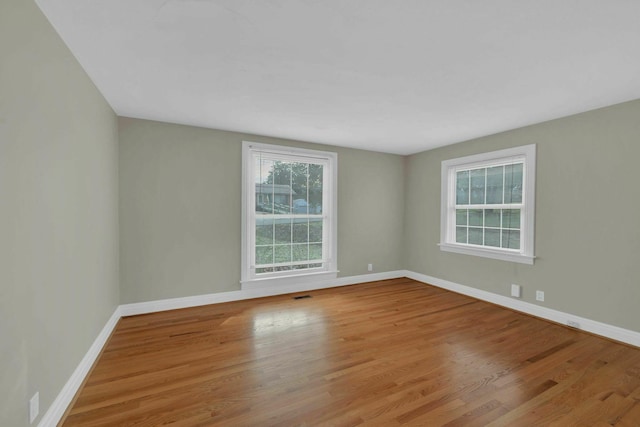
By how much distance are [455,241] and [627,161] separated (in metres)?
2.24

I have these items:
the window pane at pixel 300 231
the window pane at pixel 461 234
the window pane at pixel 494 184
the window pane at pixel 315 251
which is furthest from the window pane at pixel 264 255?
the window pane at pixel 494 184

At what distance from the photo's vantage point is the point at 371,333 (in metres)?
2.99

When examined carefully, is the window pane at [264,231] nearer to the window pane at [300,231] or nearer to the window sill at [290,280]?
the window pane at [300,231]

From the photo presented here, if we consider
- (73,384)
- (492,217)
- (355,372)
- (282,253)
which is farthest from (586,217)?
(73,384)

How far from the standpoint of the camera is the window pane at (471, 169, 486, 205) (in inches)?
166

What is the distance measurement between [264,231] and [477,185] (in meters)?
3.27

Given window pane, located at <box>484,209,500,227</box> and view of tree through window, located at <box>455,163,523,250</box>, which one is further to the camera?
window pane, located at <box>484,209,500,227</box>

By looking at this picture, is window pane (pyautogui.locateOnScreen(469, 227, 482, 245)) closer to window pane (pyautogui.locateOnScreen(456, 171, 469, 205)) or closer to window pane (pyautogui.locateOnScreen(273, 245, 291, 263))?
window pane (pyautogui.locateOnScreen(456, 171, 469, 205))

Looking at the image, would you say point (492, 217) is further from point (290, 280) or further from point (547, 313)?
point (290, 280)

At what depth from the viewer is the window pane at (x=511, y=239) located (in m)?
3.76

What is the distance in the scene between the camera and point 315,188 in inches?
184

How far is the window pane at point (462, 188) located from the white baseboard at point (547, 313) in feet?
4.35

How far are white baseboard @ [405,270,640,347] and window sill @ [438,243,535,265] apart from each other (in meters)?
0.51

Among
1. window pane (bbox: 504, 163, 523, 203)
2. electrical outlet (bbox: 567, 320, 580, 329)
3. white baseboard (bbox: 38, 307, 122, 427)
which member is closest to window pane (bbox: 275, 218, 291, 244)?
white baseboard (bbox: 38, 307, 122, 427)
